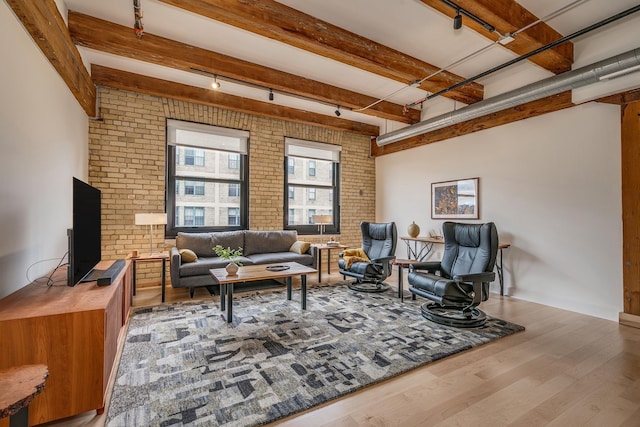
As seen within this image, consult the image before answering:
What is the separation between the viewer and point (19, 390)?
116 cm

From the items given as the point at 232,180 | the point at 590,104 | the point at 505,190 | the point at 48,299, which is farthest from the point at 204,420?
the point at 590,104

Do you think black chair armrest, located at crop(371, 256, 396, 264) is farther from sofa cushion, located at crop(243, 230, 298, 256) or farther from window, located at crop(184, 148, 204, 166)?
window, located at crop(184, 148, 204, 166)

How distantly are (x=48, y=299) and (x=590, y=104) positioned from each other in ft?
18.0

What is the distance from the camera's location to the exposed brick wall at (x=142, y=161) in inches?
171

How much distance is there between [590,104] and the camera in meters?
3.48

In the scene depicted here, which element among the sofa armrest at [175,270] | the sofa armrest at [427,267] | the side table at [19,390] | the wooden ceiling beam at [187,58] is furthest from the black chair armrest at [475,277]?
the sofa armrest at [175,270]

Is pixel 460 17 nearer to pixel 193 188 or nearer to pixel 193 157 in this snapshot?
pixel 193 157

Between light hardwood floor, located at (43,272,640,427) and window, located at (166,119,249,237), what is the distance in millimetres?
3632

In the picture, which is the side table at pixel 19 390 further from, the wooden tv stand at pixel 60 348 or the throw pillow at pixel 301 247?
the throw pillow at pixel 301 247

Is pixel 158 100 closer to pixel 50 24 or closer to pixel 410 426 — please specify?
pixel 50 24

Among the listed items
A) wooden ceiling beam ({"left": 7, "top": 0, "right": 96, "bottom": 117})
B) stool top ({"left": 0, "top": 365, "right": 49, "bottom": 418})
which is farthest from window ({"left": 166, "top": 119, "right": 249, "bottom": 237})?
stool top ({"left": 0, "top": 365, "right": 49, "bottom": 418})

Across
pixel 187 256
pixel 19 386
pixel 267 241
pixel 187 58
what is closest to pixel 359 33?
pixel 187 58

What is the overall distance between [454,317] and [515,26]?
2.91 metres

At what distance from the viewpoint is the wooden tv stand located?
1544 millimetres
